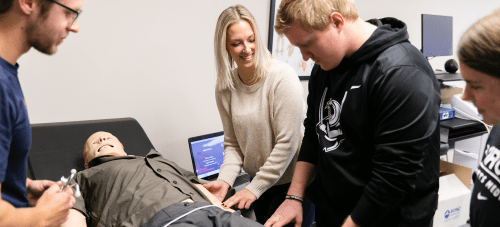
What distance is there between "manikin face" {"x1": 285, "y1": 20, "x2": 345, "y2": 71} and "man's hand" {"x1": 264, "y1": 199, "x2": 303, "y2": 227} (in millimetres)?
539

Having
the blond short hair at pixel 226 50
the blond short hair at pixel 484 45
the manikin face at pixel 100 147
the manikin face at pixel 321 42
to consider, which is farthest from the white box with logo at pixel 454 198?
the manikin face at pixel 100 147

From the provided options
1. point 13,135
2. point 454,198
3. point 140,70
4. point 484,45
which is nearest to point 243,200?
point 13,135

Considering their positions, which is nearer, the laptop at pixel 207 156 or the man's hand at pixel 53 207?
the man's hand at pixel 53 207

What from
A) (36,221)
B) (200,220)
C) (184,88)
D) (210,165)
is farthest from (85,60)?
(36,221)

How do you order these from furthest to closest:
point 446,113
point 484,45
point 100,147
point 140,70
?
1. point 446,113
2. point 140,70
3. point 100,147
4. point 484,45

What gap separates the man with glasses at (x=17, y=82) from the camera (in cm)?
61

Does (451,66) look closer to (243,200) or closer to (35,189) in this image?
(243,200)

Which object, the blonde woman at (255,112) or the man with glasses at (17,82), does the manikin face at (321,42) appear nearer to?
the blonde woman at (255,112)

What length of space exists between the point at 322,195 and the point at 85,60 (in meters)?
1.59

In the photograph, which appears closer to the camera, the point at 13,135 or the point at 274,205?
the point at 13,135

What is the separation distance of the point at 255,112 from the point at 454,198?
1630 millimetres

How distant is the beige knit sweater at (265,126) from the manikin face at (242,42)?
0.36 ft

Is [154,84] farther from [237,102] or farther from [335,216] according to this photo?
[335,216]

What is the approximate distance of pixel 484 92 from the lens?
60 cm
